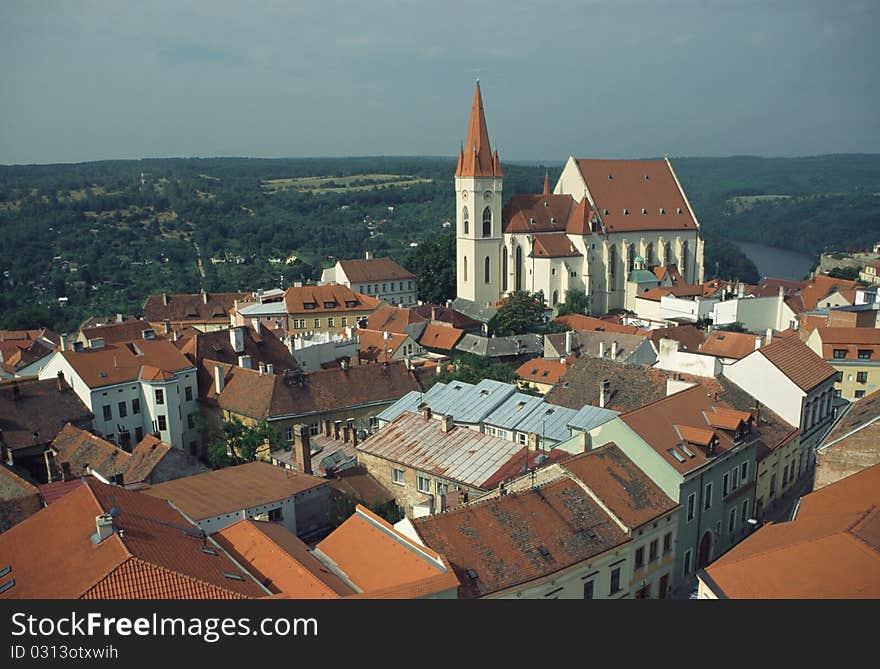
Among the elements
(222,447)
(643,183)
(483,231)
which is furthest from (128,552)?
(643,183)

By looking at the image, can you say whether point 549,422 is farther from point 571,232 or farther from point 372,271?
point 372,271

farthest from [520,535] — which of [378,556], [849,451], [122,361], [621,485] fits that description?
[122,361]

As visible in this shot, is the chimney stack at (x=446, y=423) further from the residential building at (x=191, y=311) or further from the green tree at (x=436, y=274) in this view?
the green tree at (x=436, y=274)

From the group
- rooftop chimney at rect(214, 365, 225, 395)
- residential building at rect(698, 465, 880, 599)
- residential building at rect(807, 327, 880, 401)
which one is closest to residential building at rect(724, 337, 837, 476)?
residential building at rect(807, 327, 880, 401)

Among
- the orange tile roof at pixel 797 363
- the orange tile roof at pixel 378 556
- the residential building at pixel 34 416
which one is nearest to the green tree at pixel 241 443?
the residential building at pixel 34 416

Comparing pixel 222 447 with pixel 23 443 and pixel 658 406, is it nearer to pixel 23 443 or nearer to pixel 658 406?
pixel 23 443
